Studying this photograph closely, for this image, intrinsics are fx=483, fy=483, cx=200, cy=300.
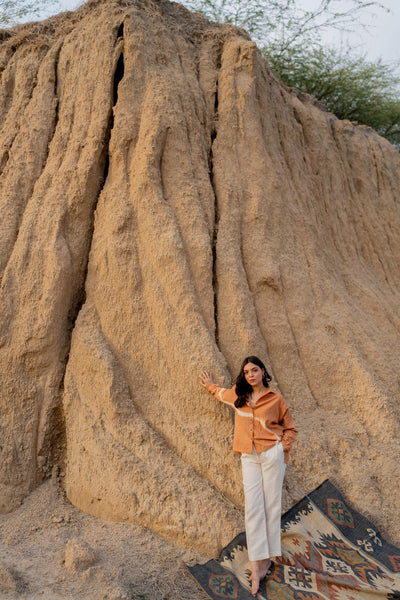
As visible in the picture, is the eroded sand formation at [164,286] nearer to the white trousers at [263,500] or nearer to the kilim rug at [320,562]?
the kilim rug at [320,562]

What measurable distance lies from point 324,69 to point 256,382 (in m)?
7.62

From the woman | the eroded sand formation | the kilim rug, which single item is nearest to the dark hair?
the woman

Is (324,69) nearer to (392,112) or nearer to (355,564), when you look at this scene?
(392,112)

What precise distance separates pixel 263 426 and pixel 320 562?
82 centimetres

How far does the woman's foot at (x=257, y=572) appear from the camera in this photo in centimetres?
254

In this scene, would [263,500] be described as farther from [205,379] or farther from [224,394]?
[205,379]

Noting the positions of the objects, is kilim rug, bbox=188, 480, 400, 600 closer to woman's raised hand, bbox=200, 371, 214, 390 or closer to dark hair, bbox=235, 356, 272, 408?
dark hair, bbox=235, 356, 272, 408

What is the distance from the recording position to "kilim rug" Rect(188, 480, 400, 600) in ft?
8.36

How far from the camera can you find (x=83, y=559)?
8.51 feet

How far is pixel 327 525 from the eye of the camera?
9.80 feet

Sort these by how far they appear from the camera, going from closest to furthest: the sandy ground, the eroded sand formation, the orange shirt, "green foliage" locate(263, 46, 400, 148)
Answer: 1. the sandy ground
2. the orange shirt
3. the eroded sand formation
4. "green foliage" locate(263, 46, 400, 148)

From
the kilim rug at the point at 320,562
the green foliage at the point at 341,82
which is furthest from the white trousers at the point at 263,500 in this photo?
the green foliage at the point at 341,82

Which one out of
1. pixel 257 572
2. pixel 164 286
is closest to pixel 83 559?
pixel 257 572

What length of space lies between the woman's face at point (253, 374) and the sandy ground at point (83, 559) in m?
1.04
